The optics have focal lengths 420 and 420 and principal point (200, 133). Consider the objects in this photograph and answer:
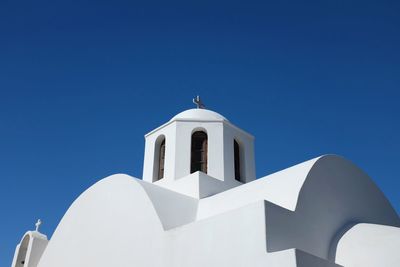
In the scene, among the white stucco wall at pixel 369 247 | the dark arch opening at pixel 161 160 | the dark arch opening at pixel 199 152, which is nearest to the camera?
the white stucco wall at pixel 369 247

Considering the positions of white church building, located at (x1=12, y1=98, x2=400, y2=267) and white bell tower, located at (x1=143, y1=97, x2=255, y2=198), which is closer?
white church building, located at (x1=12, y1=98, x2=400, y2=267)

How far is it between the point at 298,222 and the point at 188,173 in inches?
147

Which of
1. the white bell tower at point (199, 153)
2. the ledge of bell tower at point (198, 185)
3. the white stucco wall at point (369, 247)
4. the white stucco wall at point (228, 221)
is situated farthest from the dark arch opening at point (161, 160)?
the white stucco wall at point (369, 247)

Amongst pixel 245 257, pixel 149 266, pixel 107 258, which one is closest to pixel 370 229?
pixel 245 257

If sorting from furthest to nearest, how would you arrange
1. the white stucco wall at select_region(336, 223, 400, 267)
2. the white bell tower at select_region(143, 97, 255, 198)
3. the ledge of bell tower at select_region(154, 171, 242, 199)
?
the white bell tower at select_region(143, 97, 255, 198), the ledge of bell tower at select_region(154, 171, 242, 199), the white stucco wall at select_region(336, 223, 400, 267)

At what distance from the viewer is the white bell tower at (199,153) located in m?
9.71

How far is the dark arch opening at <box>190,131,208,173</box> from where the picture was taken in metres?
10.2

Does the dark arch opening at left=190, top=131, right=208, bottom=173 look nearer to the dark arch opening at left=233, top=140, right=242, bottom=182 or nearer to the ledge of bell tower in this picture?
the ledge of bell tower

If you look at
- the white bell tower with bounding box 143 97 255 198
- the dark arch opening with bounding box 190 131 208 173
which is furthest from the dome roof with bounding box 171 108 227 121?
the dark arch opening with bounding box 190 131 208 173

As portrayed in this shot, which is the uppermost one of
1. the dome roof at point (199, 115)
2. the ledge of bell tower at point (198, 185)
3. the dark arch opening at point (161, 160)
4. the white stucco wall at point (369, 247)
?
the dome roof at point (199, 115)

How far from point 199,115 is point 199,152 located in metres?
1.09

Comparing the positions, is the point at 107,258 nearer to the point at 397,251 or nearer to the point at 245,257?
the point at 245,257

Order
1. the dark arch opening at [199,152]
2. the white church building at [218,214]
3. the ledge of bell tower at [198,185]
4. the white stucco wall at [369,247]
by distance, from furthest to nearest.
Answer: the dark arch opening at [199,152], the ledge of bell tower at [198,185], the white stucco wall at [369,247], the white church building at [218,214]

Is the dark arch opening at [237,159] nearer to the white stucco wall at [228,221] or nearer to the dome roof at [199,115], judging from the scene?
the dome roof at [199,115]
